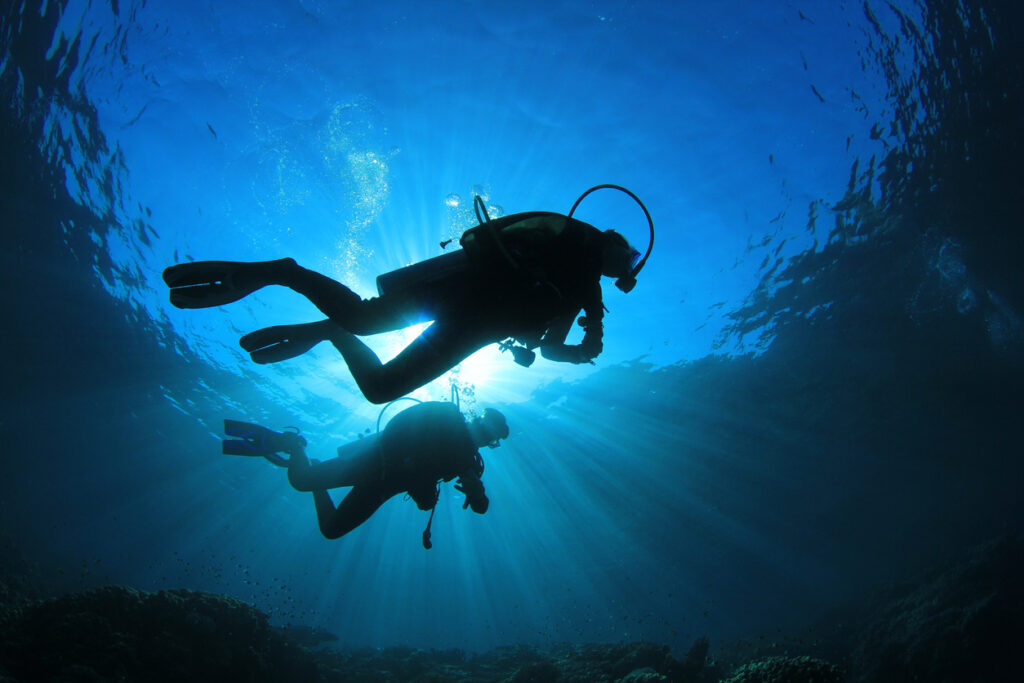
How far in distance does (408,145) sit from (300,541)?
59.6 metres

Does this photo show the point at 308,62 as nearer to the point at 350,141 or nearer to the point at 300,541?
the point at 350,141

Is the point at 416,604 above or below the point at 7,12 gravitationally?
above

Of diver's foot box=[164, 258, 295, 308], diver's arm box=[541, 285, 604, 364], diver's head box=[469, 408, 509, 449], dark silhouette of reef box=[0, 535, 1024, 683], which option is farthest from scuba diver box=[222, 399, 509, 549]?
dark silhouette of reef box=[0, 535, 1024, 683]

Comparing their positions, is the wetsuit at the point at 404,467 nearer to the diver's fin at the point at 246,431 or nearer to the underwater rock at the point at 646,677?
the diver's fin at the point at 246,431

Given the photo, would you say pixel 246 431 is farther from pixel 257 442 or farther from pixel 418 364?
pixel 418 364

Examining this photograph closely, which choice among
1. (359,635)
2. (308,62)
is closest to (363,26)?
(308,62)

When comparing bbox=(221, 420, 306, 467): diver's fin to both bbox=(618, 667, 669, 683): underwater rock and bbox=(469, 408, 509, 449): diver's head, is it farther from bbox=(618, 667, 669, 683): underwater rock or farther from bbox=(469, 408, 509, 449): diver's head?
bbox=(618, 667, 669, 683): underwater rock

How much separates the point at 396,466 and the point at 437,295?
294 cm

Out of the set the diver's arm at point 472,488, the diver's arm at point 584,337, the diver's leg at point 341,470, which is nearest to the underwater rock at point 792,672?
the diver's arm at point 472,488

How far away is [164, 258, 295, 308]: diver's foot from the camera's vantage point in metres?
2.76

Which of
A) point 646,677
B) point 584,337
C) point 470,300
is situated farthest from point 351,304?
point 646,677

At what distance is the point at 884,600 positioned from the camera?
2177 cm

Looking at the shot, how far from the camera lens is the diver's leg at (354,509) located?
4.92m

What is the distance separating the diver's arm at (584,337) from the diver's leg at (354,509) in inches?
121
